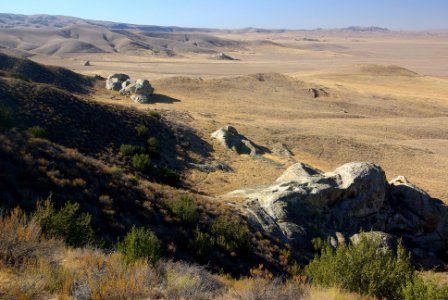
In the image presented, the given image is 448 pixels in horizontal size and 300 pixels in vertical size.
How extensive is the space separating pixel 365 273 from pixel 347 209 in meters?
8.80

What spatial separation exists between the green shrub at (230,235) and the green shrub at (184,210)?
68cm

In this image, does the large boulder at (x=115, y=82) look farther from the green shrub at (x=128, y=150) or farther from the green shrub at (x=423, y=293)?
the green shrub at (x=423, y=293)

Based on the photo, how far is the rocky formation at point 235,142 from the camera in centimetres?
2802

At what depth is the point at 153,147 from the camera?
78.1 feet

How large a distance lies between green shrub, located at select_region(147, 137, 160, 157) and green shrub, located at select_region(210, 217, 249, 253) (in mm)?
10922

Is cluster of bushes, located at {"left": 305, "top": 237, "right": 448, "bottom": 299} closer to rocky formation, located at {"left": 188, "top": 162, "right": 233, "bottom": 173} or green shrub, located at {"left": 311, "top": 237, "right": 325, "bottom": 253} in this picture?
green shrub, located at {"left": 311, "top": 237, "right": 325, "bottom": 253}

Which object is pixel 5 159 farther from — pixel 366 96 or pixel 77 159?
pixel 366 96

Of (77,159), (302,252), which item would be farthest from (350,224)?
(77,159)

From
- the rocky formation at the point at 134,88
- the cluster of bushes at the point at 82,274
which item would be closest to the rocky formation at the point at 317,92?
the rocky formation at the point at 134,88

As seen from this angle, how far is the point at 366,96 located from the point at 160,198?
5210 centimetres

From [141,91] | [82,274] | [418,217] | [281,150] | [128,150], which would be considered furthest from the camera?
[141,91]

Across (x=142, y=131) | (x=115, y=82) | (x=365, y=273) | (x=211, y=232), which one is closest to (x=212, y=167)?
(x=142, y=131)

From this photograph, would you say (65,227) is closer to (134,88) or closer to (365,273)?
(365,273)

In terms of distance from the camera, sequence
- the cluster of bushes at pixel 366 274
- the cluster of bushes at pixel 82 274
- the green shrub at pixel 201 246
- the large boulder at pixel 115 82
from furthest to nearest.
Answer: the large boulder at pixel 115 82 < the green shrub at pixel 201 246 < the cluster of bushes at pixel 366 274 < the cluster of bushes at pixel 82 274
